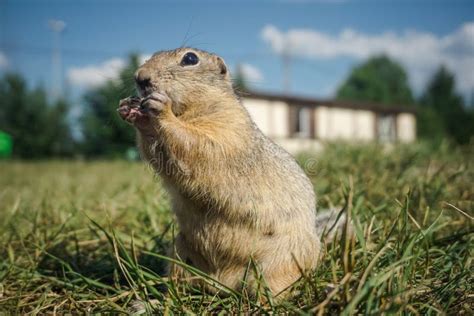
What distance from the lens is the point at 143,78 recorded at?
8.53 feet

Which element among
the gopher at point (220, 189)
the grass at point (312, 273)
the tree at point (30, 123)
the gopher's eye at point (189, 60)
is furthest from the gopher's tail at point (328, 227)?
the tree at point (30, 123)

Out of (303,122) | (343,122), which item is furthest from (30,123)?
(343,122)

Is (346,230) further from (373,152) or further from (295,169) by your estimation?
(373,152)

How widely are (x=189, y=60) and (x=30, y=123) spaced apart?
31.3m

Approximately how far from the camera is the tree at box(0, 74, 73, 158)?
29344 mm

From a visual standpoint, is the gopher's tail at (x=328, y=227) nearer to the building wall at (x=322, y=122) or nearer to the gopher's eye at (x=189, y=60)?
the gopher's eye at (x=189, y=60)

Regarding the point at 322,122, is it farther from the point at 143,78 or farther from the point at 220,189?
the point at 220,189

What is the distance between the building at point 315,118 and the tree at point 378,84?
31.6 metres

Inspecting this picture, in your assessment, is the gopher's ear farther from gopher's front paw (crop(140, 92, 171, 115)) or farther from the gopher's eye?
gopher's front paw (crop(140, 92, 171, 115))

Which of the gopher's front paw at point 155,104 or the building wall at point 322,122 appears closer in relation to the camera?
the gopher's front paw at point 155,104

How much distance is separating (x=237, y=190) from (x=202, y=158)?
0.92 ft

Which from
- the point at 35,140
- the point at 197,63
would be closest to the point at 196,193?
the point at 197,63

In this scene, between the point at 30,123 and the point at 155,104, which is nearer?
the point at 155,104

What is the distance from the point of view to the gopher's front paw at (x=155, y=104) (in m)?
2.32
